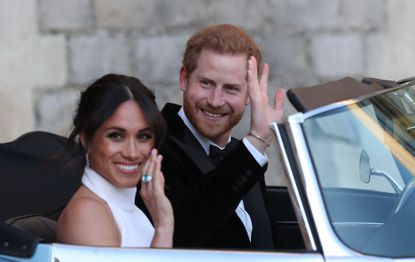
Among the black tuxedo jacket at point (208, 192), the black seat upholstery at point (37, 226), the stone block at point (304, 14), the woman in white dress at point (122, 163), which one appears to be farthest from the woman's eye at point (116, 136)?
the stone block at point (304, 14)

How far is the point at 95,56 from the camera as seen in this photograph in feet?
22.6

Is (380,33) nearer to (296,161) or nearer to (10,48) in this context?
(10,48)

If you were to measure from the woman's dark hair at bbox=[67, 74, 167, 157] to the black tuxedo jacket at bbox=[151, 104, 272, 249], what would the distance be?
22cm

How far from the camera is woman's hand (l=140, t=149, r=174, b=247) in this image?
11.5 ft

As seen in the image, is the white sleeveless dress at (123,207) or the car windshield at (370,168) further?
the white sleeveless dress at (123,207)

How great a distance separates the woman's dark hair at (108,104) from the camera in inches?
139

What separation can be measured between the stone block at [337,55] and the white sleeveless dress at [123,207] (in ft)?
12.2

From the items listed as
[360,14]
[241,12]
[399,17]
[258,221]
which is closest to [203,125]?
[258,221]

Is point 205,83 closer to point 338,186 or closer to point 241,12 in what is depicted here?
point 338,186

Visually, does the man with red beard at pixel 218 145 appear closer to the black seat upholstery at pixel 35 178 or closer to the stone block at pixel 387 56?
the black seat upholstery at pixel 35 178

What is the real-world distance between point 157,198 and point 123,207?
0.12 m

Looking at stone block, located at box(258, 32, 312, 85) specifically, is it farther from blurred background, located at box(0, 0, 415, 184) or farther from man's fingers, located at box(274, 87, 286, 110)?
man's fingers, located at box(274, 87, 286, 110)

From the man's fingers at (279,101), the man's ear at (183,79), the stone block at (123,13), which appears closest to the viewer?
the man's fingers at (279,101)

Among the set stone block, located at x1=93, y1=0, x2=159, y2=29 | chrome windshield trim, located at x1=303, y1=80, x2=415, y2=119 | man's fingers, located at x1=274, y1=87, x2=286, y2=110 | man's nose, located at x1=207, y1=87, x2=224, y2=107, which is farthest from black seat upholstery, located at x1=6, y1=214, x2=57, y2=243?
stone block, located at x1=93, y1=0, x2=159, y2=29
